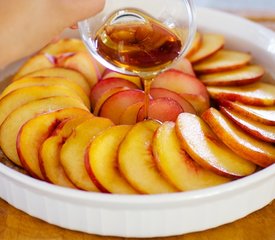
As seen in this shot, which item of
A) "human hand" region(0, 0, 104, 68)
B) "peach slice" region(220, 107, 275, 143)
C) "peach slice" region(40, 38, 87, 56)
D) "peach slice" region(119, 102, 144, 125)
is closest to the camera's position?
"human hand" region(0, 0, 104, 68)

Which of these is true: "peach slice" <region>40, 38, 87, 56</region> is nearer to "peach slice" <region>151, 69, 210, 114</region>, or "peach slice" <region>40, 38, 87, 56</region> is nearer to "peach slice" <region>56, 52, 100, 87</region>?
"peach slice" <region>56, 52, 100, 87</region>

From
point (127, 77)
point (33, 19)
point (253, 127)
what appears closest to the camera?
point (33, 19)

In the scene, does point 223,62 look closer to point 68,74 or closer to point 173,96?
point 173,96

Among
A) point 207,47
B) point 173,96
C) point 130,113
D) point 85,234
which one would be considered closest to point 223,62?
point 207,47

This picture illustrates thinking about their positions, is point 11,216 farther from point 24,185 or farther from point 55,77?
point 55,77

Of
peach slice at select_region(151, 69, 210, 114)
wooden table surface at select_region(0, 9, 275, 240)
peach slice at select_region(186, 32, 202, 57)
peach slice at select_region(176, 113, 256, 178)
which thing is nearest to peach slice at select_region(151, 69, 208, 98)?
peach slice at select_region(151, 69, 210, 114)

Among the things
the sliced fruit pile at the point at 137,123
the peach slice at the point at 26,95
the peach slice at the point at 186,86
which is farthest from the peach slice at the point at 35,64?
the peach slice at the point at 186,86

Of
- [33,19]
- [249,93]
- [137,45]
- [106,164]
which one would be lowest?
[249,93]
